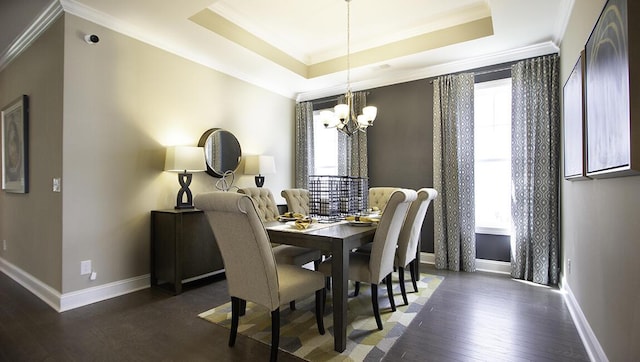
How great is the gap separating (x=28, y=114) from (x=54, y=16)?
114 cm

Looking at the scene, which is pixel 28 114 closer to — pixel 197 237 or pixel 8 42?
pixel 8 42

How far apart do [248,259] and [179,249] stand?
62.8 inches

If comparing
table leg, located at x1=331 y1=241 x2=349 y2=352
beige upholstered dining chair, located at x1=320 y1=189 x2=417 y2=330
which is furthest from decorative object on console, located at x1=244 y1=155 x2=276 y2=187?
table leg, located at x1=331 y1=241 x2=349 y2=352

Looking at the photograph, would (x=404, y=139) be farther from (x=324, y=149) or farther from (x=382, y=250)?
(x=382, y=250)

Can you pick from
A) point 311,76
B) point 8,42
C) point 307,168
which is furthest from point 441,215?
point 8,42

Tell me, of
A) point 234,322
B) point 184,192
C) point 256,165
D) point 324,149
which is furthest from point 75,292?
point 324,149

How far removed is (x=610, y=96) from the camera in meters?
1.48

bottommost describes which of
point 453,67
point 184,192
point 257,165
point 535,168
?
point 184,192

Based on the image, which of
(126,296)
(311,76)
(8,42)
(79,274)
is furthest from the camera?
(311,76)

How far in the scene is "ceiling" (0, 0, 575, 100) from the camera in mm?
2918

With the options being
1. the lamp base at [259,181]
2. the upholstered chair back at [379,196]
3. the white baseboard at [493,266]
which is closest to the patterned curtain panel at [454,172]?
the white baseboard at [493,266]

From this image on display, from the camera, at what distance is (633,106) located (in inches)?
48.2

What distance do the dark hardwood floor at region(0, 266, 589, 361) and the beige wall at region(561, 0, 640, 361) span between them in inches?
13.6

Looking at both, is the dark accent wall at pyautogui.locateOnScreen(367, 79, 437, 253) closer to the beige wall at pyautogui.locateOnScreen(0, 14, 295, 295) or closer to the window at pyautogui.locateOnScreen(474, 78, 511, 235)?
the window at pyautogui.locateOnScreen(474, 78, 511, 235)
